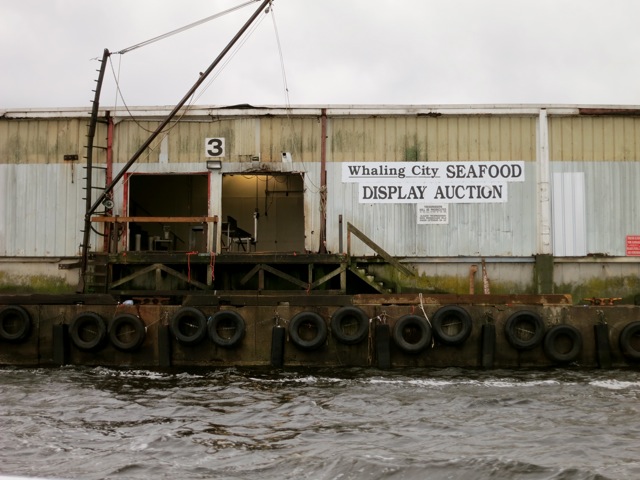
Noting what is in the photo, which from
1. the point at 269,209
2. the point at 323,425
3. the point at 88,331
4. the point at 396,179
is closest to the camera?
the point at 323,425

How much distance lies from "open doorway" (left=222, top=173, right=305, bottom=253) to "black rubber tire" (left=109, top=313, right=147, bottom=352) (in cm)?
875

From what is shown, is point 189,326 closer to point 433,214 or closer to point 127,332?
point 127,332

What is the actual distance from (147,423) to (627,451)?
6538mm

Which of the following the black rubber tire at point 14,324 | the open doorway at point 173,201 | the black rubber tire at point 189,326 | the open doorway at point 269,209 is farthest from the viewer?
the open doorway at point 269,209

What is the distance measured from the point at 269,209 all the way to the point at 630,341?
1283cm

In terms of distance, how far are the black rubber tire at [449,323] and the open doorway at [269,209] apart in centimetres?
937

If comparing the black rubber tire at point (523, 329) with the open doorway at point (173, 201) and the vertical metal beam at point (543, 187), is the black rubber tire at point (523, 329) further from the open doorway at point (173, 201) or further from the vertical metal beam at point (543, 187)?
the open doorway at point (173, 201)

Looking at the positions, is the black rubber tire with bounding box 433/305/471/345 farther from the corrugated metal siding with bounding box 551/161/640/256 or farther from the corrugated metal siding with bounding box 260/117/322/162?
the corrugated metal siding with bounding box 260/117/322/162

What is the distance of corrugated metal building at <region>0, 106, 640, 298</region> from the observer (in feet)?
66.1

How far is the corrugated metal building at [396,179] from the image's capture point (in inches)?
793

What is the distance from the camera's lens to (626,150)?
20.4m

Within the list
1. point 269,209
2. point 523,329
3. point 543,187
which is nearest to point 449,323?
point 523,329

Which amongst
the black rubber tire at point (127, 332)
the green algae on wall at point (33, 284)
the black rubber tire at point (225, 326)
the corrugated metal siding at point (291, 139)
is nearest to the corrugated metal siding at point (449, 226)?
the corrugated metal siding at point (291, 139)

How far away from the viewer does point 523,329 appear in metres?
17.8
